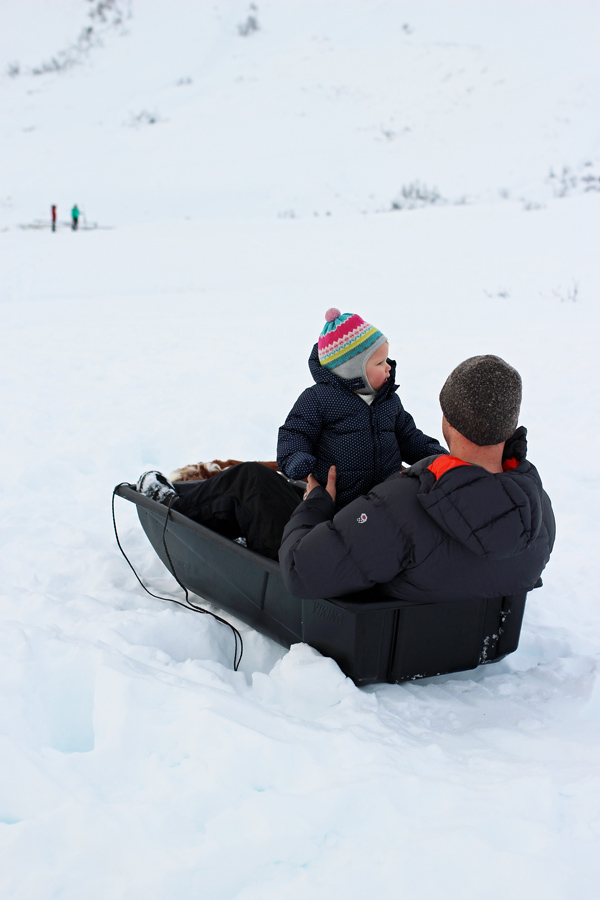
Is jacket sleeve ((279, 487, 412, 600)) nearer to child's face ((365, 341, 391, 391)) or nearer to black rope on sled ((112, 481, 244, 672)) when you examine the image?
black rope on sled ((112, 481, 244, 672))

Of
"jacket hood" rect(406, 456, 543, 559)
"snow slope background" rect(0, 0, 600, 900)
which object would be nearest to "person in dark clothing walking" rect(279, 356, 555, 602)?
"jacket hood" rect(406, 456, 543, 559)

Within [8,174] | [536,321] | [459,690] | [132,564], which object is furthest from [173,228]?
[459,690]

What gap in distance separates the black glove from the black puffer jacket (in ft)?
0.07

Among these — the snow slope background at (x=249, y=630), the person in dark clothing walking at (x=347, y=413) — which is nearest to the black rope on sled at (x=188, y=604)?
the snow slope background at (x=249, y=630)

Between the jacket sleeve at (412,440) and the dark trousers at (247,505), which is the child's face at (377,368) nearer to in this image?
the jacket sleeve at (412,440)

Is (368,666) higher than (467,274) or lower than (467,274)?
lower

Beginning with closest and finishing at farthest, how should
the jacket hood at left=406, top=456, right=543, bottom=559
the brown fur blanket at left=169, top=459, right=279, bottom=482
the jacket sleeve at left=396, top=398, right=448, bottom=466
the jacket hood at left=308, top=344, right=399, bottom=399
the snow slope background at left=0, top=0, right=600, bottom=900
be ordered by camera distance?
the snow slope background at left=0, top=0, right=600, bottom=900 → the jacket hood at left=406, top=456, right=543, bottom=559 → the jacket hood at left=308, top=344, right=399, bottom=399 → the jacket sleeve at left=396, top=398, right=448, bottom=466 → the brown fur blanket at left=169, top=459, right=279, bottom=482

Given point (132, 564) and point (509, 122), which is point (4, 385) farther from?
point (509, 122)

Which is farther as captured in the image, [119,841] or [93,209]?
[93,209]

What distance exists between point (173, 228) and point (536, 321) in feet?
34.2

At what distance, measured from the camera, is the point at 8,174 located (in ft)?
77.7

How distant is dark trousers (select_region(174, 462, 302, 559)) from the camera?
2.36 m

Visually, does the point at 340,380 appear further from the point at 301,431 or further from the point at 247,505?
the point at 247,505

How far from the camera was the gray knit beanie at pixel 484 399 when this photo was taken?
5.51 ft
